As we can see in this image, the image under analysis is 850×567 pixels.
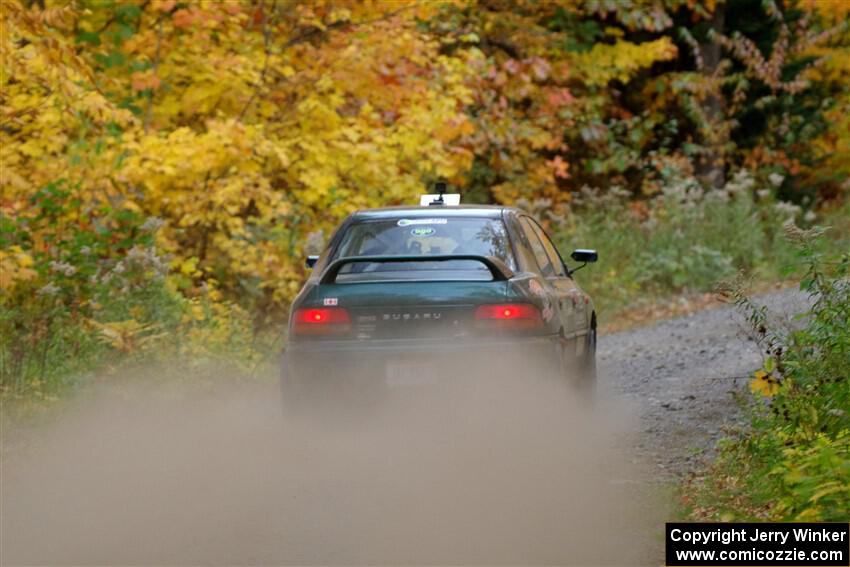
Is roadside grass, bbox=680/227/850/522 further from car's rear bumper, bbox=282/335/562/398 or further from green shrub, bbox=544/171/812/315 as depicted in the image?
green shrub, bbox=544/171/812/315

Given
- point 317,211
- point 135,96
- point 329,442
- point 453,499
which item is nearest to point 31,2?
point 135,96

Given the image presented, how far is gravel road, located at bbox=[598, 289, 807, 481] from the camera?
33.0ft

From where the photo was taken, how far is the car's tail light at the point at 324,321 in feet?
31.1

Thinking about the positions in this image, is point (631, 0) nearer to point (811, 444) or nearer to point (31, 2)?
point (31, 2)

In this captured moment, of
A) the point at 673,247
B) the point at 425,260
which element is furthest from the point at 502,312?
the point at 673,247

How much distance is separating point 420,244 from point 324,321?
103 cm

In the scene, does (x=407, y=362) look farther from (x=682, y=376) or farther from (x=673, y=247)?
(x=673, y=247)

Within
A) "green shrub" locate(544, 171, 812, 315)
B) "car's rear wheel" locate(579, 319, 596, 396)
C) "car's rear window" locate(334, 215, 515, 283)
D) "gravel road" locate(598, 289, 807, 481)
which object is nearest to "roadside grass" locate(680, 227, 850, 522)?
"gravel road" locate(598, 289, 807, 481)

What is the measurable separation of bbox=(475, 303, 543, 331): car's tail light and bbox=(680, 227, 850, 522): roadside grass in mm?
1362

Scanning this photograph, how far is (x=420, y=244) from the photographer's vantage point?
10.2m

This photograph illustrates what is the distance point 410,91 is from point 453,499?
9.49 meters

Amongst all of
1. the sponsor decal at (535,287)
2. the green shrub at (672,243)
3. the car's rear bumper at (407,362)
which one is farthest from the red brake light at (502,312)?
the green shrub at (672,243)

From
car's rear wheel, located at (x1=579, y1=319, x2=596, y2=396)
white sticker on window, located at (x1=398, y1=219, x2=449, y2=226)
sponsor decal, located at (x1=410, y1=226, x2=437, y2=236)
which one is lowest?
car's rear wheel, located at (x1=579, y1=319, x2=596, y2=396)

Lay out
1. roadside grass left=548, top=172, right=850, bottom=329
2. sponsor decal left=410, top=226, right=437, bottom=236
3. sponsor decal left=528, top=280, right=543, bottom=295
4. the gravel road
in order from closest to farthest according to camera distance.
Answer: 1. sponsor decal left=528, top=280, right=543, bottom=295
2. the gravel road
3. sponsor decal left=410, top=226, right=437, bottom=236
4. roadside grass left=548, top=172, right=850, bottom=329
